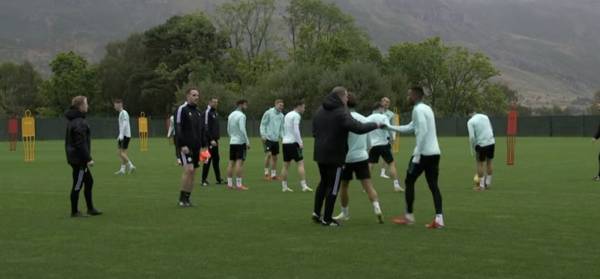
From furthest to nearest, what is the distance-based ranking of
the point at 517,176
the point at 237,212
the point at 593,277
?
the point at 517,176 → the point at 237,212 → the point at 593,277

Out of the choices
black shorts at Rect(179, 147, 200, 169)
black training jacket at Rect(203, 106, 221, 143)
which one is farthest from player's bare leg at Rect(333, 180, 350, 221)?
black training jacket at Rect(203, 106, 221, 143)

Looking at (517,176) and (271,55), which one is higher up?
(271,55)

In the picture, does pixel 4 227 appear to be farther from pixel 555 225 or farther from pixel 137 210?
pixel 555 225

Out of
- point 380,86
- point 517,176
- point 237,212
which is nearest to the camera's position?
point 237,212

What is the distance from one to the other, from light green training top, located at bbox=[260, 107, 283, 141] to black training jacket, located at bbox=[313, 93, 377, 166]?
28.1 feet

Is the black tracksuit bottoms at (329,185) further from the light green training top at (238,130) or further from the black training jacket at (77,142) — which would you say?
the light green training top at (238,130)

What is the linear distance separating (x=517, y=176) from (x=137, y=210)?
11.8 m

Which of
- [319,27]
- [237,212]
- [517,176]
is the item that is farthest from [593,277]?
[319,27]

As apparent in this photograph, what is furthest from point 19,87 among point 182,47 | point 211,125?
point 211,125

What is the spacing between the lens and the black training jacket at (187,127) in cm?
1409

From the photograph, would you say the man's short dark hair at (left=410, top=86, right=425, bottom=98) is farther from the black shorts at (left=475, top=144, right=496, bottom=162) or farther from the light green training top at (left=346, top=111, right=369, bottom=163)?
the black shorts at (left=475, top=144, right=496, bottom=162)

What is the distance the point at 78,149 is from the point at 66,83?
305 feet

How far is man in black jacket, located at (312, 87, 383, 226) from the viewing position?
11.6 meters

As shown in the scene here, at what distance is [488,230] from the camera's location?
11.2 metres
